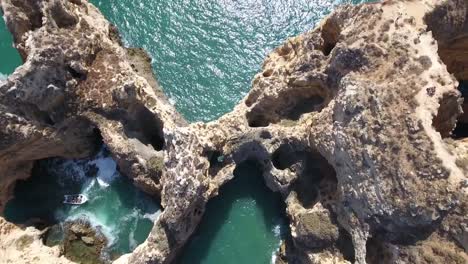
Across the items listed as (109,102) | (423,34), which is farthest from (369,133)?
(109,102)

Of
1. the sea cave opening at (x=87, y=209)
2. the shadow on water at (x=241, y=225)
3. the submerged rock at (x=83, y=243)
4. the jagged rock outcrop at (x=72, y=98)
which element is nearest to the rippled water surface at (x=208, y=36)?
the jagged rock outcrop at (x=72, y=98)

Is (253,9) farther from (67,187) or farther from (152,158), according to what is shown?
(67,187)

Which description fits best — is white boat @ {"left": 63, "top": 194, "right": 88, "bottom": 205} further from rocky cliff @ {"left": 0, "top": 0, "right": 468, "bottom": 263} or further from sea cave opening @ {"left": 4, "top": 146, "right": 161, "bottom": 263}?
rocky cliff @ {"left": 0, "top": 0, "right": 468, "bottom": 263}

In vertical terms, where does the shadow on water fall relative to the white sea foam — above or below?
below

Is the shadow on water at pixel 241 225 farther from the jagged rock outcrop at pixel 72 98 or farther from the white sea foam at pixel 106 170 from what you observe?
the white sea foam at pixel 106 170

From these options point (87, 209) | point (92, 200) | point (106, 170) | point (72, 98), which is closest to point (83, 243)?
point (87, 209)

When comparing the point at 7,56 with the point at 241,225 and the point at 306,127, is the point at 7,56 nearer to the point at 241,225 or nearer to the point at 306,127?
the point at 241,225

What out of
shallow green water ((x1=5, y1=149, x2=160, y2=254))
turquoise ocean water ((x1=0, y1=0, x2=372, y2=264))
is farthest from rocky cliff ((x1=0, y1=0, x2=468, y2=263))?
turquoise ocean water ((x1=0, y1=0, x2=372, y2=264))
